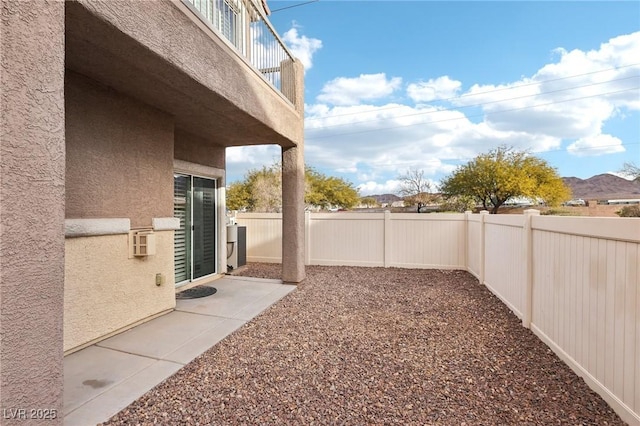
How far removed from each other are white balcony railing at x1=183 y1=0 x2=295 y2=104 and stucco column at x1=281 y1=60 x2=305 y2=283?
24 centimetres

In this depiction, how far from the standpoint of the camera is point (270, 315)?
4934 millimetres

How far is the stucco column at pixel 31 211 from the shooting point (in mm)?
1708

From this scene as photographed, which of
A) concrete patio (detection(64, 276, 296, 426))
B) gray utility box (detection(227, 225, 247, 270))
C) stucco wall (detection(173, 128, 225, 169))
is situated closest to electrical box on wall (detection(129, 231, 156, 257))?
concrete patio (detection(64, 276, 296, 426))

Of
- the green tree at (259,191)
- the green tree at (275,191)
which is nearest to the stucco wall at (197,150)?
the green tree at (275,191)

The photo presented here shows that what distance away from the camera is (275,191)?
21.7 metres

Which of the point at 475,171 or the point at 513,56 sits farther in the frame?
the point at 475,171

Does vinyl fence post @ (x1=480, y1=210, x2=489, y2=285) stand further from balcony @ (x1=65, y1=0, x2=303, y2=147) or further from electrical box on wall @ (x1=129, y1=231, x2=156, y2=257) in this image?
electrical box on wall @ (x1=129, y1=231, x2=156, y2=257)

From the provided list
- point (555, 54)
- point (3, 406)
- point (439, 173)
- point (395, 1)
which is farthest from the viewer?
point (439, 173)

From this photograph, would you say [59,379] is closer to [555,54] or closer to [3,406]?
[3,406]

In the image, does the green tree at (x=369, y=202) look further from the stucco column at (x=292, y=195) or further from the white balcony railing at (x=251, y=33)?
the white balcony railing at (x=251, y=33)

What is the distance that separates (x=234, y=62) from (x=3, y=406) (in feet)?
13.6

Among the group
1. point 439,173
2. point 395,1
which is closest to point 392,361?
point 395,1

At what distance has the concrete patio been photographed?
8.68 ft

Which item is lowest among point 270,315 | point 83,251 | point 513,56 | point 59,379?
point 270,315
